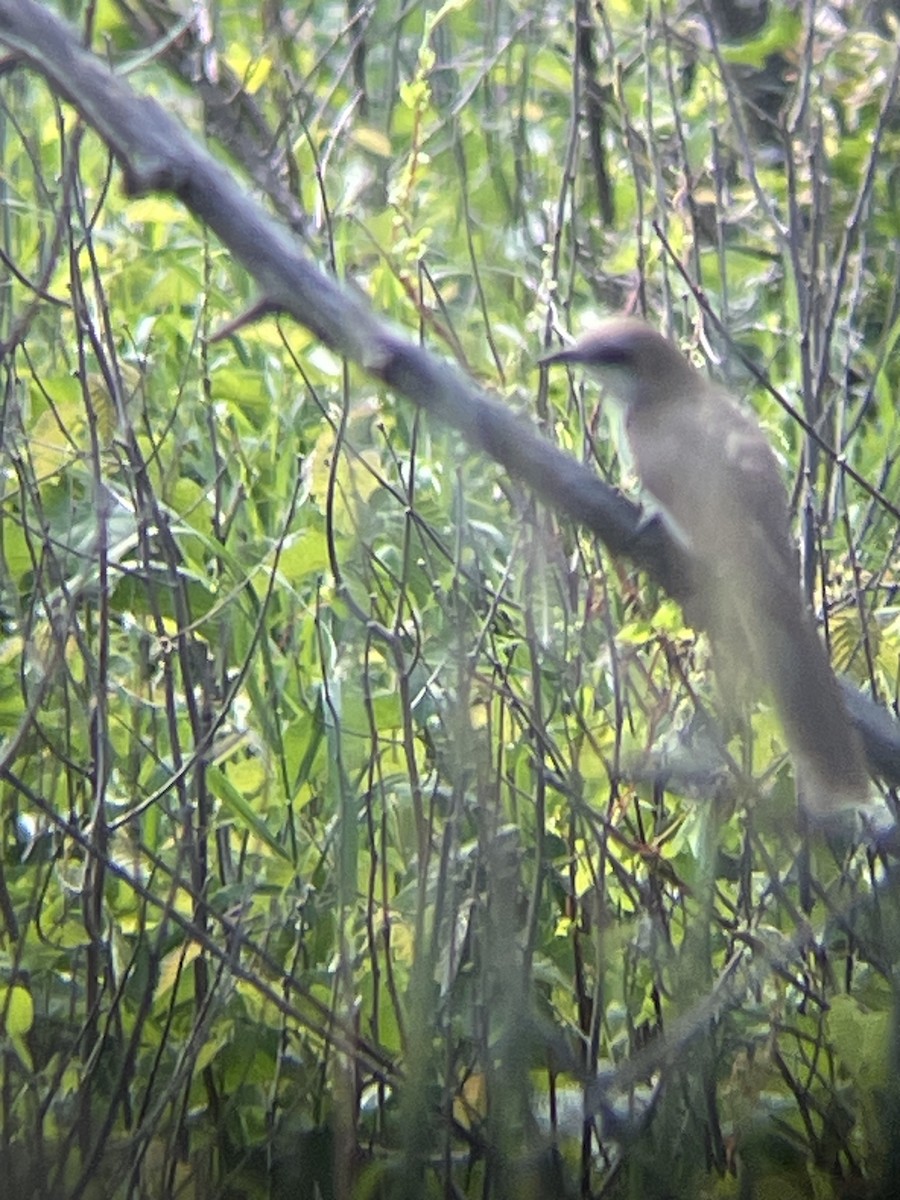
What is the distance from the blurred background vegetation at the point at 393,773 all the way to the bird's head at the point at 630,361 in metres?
0.05

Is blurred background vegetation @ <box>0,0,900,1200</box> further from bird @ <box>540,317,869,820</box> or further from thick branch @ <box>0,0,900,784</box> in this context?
thick branch @ <box>0,0,900,784</box>

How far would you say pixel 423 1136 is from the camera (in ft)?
5.05

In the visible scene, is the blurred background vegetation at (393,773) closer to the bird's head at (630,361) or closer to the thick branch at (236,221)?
the bird's head at (630,361)

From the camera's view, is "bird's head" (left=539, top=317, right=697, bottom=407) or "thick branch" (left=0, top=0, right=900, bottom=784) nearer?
"thick branch" (left=0, top=0, right=900, bottom=784)

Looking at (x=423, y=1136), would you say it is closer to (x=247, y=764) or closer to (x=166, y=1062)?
(x=166, y=1062)

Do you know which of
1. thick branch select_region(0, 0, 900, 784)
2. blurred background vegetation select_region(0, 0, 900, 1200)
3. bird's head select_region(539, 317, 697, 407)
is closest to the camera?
thick branch select_region(0, 0, 900, 784)

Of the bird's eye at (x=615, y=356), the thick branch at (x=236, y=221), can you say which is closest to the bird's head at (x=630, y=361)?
the bird's eye at (x=615, y=356)

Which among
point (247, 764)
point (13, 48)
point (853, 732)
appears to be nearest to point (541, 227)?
point (247, 764)

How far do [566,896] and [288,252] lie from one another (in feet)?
3.61

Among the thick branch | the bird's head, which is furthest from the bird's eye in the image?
the thick branch

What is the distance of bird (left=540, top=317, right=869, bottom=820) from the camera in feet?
5.43

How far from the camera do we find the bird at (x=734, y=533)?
165 cm

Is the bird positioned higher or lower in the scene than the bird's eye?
lower

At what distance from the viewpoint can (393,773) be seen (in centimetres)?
201
